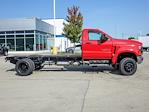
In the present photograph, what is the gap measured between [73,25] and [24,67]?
3825cm

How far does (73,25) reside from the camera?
5409cm

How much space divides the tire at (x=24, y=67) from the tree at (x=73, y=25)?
120 feet

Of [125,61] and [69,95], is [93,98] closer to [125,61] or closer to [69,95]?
[69,95]

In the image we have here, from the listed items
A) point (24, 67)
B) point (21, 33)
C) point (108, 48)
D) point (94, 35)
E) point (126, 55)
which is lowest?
point (24, 67)

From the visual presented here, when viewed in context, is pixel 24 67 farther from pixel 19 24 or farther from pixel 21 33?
pixel 21 33

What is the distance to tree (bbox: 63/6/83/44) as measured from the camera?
2088 inches

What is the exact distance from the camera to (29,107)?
852 cm

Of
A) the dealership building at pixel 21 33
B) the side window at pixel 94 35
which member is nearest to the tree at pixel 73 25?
the dealership building at pixel 21 33

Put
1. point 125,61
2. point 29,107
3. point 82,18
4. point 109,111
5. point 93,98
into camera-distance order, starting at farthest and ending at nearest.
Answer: point 82,18 < point 125,61 < point 93,98 < point 29,107 < point 109,111

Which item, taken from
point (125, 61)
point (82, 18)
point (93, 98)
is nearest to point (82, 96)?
point (93, 98)

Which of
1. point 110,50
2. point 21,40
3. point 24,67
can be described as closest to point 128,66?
point 110,50

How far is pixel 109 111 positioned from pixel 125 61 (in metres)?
8.19

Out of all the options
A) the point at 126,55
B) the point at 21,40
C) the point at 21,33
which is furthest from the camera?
the point at 21,40

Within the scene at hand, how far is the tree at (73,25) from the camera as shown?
174 ft
